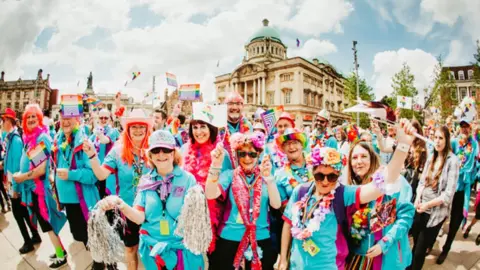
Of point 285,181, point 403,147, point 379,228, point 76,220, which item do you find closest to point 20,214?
point 76,220

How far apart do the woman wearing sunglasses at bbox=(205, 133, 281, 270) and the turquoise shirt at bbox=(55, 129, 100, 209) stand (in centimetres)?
206

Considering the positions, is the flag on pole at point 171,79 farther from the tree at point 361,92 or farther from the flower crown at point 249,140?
the tree at point 361,92

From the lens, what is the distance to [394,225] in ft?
7.64

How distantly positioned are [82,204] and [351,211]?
3.37m

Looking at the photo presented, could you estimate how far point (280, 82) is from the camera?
145 feet

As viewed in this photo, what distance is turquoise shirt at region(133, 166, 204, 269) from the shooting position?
220 centimetres

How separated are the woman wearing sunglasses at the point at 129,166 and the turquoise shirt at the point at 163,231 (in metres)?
1.00

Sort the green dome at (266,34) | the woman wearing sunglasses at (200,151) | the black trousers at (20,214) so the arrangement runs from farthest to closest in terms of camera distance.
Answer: the green dome at (266,34) < the black trousers at (20,214) < the woman wearing sunglasses at (200,151)

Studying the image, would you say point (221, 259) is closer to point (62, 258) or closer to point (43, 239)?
point (62, 258)

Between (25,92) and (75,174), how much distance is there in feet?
243

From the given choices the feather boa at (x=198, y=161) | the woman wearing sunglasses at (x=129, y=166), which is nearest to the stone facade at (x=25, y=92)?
the woman wearing sunglasses at (x=129, y=166)

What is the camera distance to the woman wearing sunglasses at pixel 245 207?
239 centimetres

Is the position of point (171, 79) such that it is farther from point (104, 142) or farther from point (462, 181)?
point (462, 181)

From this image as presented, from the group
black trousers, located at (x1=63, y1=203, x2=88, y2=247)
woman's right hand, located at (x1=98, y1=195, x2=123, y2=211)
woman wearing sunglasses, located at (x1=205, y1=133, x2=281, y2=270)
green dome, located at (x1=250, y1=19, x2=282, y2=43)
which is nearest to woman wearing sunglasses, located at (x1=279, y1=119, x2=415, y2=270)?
woman wearing sunglasses, located at (x1=205, y1=133, x2=281, y2=270)
